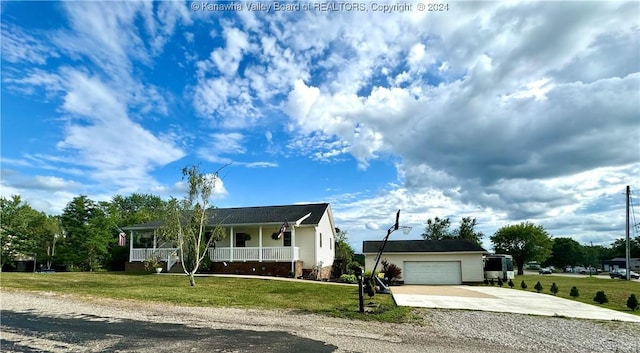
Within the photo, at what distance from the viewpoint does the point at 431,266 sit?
2809 centimetres

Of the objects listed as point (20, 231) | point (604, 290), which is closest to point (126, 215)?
point (20, 231)

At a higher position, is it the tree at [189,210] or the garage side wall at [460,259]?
the tree at [189,210]

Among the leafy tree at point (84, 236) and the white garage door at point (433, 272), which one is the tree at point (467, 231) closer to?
the white garage door at point (433, 272)

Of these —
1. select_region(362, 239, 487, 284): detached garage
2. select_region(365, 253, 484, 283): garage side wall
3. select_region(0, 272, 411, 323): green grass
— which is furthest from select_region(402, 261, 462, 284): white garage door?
select_region(0, 272, 411, 323): green grass

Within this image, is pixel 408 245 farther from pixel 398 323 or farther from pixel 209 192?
pixel 398 323

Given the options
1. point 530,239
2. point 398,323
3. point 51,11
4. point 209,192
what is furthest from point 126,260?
point 530,239

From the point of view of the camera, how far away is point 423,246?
96.5 ft

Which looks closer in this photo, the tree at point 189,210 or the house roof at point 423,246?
the tree at point 189,210

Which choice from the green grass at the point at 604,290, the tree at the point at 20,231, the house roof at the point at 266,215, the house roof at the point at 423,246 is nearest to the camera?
the green grass at the point at 604,290

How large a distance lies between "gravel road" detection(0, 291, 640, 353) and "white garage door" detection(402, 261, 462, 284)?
1631 cm

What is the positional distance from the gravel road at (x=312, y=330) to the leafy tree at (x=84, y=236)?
2138 centimetres

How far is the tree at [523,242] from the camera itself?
4662cm

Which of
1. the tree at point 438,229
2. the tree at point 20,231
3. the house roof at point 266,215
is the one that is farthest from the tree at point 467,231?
the tree at point 20,231

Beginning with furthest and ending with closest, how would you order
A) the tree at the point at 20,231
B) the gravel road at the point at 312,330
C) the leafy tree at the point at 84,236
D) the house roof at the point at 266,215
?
the tree at the point at 20,231
the leafy tree at the point at 84,236
the house roof at the point at 266,215
the gravel road at the point at 312,330
